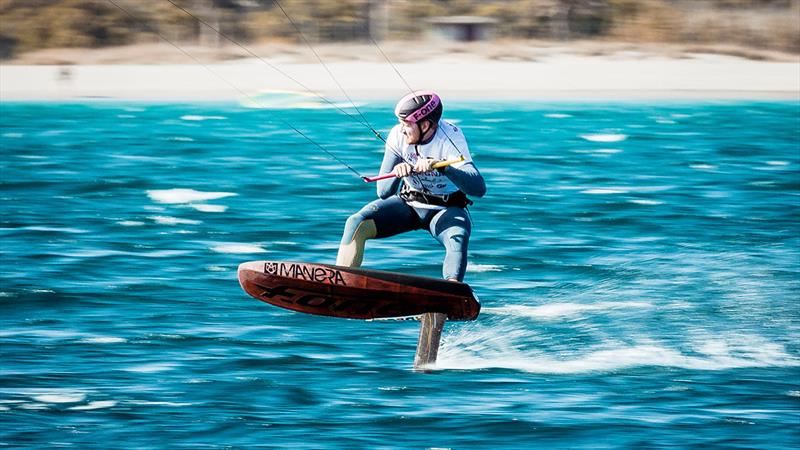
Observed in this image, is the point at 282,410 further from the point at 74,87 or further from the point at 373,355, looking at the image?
the point at 74,87

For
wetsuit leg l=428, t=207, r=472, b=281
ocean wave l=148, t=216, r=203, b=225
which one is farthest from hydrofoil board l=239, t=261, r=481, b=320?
ocean wave l=148, t=216, r=203, b=225

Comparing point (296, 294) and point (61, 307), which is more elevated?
point (296, 294)

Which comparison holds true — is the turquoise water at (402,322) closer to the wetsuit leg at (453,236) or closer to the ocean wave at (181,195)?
the ocean wave at (181,195)

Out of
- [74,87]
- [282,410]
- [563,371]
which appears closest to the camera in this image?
[282,410]

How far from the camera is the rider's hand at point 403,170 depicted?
11484mm

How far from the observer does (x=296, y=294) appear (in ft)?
39.1

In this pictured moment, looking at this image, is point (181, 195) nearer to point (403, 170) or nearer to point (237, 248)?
point (237, 248)

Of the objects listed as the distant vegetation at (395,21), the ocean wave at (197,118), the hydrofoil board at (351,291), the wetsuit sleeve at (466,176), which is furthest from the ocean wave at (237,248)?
the distant vegetation at (395,21)

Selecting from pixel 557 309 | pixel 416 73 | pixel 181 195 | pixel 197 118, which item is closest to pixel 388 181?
pixel 557 309

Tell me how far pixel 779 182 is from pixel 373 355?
1644 cm

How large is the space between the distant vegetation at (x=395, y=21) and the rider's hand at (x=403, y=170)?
131 ft

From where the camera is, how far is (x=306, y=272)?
38.9ft

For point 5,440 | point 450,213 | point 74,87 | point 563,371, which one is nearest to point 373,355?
point 563,371

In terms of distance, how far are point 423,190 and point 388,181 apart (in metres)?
0.34
